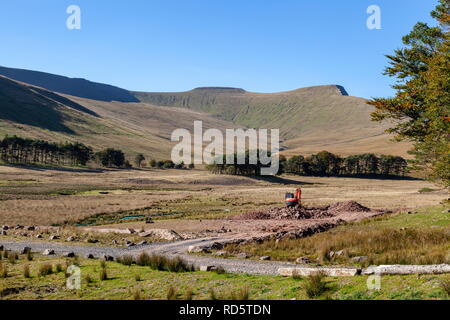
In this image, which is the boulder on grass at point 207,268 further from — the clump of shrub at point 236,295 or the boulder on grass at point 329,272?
the clump of shrub at point 236,295

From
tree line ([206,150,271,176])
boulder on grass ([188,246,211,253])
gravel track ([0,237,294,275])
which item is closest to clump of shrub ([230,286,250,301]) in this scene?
gravel track ([0,237,294,275])

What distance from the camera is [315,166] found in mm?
160000

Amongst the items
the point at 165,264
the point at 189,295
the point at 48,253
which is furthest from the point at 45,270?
the point at 189,295

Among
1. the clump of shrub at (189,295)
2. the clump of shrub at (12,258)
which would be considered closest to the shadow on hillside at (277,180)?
the clump of shrub at (12,258)

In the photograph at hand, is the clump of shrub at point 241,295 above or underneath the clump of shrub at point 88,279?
above

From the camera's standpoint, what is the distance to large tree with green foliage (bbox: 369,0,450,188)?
89.2 feet

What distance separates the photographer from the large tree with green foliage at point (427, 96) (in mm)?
27203

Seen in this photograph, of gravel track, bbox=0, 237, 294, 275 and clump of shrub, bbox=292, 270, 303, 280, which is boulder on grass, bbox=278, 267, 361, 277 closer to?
clump of shrub, bbox=292, 270, 303, 280

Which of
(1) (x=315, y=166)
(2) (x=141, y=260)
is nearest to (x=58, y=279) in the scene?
(2) (x=141, y=260)

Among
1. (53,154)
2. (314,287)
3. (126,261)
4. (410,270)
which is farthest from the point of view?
(53,154)

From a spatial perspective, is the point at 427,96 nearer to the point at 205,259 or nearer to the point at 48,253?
the point at 205,259

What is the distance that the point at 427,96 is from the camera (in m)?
29.2
